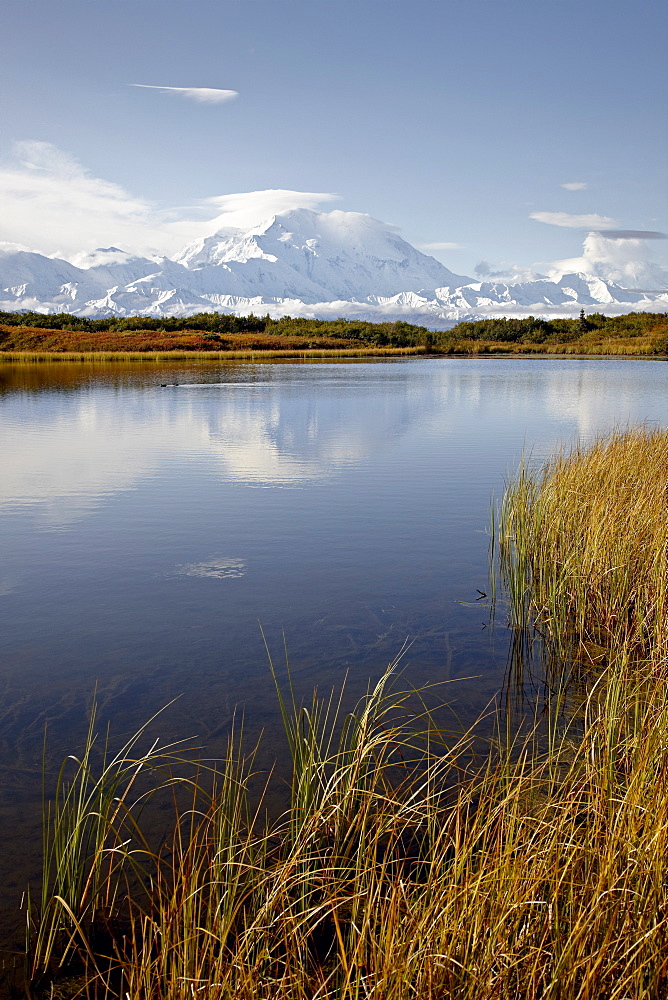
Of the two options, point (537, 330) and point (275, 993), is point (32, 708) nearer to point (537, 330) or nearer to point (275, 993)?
point (275, 993)

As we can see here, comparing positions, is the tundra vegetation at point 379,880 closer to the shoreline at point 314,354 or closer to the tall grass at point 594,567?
the tall grass at point 594,567

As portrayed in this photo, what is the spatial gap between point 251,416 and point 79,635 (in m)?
18.1

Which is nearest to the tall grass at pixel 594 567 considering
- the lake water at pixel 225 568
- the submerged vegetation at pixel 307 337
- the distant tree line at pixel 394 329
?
the lake water at pixel 225 568

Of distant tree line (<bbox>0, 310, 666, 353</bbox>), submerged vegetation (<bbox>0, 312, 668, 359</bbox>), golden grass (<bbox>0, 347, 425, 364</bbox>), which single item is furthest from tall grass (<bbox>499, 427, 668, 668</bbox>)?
distant tree line (<bbox>0, 310, 666, 353</bbox>)

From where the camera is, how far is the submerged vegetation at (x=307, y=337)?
73500 mm

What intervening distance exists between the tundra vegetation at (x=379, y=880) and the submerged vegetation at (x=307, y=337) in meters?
67.5

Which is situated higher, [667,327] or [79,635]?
[667,327]

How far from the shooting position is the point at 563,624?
6.50m

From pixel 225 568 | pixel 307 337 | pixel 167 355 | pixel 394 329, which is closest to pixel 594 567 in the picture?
pixel 225 568

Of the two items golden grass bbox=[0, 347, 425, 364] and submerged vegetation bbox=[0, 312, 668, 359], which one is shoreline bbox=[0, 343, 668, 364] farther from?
submerged vegetation bbox=[0, 312, 668, 359]

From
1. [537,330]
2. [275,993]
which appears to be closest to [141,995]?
[275,993]

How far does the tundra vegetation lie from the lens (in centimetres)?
245

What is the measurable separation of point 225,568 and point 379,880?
6.44 meters

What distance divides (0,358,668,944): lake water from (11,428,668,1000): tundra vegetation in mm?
494
